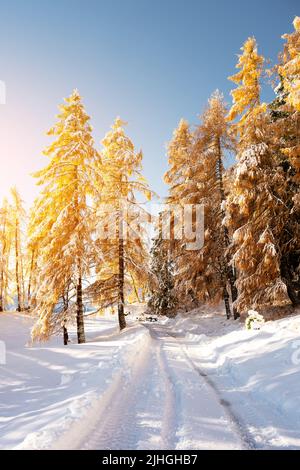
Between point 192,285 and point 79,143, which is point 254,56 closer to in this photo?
point 79,143

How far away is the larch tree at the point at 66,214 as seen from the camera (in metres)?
15.0

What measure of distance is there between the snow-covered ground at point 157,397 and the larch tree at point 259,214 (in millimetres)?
2565

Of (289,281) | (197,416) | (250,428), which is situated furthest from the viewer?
(289,281)

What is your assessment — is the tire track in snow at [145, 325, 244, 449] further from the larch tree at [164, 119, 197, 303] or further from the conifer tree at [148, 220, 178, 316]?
the conifer tree at [148, 220, 178, 316]

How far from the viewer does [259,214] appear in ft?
49.5

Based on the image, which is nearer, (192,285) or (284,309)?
(284,309)

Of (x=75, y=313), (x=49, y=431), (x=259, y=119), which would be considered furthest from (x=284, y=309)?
(x=49, y=431)

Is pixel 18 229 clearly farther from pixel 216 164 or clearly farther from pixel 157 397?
pixel 157 397

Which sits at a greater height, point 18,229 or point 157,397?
point 18,229

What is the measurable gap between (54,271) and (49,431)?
1114 cm

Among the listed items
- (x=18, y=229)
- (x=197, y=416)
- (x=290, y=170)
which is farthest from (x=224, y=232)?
(x=18, y=229)

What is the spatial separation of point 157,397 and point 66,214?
35.0 feet

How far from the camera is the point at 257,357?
9.21 metres

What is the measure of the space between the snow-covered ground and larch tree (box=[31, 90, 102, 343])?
12.1 feet
